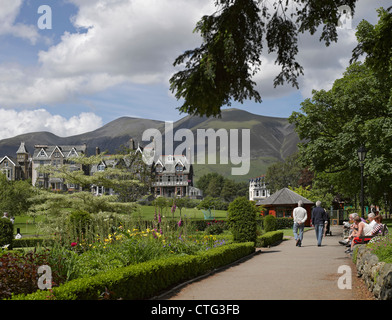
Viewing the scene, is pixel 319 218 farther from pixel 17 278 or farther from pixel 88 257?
pixel 17 278

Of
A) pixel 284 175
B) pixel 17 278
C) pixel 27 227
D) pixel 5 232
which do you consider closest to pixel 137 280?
pixel 17 278

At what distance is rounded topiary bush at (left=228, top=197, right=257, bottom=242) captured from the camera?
1770cm

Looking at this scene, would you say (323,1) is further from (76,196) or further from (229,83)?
(76,196)

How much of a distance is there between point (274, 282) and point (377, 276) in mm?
2402

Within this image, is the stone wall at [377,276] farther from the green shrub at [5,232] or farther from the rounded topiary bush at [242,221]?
the green shrub at [5,232]

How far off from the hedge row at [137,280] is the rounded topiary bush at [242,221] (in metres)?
4.77

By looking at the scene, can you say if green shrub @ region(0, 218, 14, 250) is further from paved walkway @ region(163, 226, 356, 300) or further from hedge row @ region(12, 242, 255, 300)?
hedge row @ region(12, 242, 255, 300)

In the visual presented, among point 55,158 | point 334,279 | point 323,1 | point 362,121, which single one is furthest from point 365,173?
point 55,158

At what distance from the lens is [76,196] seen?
28359mm

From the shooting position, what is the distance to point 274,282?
1003cm

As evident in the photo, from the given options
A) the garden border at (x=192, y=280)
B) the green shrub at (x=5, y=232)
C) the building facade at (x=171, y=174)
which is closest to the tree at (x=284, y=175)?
the building facade at (x=171, y=174)

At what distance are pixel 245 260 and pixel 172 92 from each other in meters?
8.91

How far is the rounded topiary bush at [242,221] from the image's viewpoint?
17.7 metres

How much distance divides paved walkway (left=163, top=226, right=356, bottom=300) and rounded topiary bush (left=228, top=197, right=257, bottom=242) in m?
2.95
